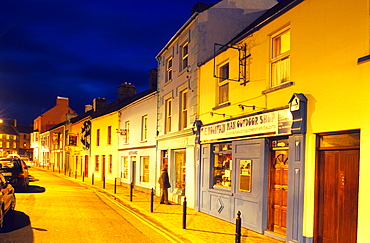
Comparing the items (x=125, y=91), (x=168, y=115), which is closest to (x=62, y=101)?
(x=125, y=91)

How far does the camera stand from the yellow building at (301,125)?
6567mm

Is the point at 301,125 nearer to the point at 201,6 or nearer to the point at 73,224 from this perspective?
the point at 73,224

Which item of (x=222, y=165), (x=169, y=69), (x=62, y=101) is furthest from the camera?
(x=62, y=101)

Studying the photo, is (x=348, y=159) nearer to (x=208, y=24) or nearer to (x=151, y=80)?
(x=208, y=24)

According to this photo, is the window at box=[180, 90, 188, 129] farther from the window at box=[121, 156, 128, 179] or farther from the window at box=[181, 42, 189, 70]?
the window at box=[121, 156, 128, 179]

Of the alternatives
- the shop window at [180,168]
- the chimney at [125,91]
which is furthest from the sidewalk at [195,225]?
the chimney at [125,91]

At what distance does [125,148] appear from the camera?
77.4 ft

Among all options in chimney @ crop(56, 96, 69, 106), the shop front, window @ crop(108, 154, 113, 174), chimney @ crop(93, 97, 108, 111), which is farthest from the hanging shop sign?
chimney @ crop(56, 96, 69, 106)

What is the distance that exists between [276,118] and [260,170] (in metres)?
1.73

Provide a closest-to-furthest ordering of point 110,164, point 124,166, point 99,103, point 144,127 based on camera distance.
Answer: point 144,127 < point 124,166 < point 110,164 < point 99,103

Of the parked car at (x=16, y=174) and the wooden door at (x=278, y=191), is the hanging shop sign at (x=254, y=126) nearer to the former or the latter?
the wooden door at (x=278, y=191)

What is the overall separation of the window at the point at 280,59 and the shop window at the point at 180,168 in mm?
7063

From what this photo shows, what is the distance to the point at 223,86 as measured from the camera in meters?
12.1

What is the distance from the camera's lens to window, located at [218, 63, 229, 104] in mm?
11844
